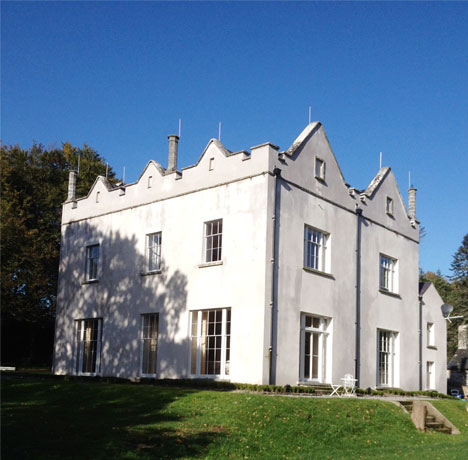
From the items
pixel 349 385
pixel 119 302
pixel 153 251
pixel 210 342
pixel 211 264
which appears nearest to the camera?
pixel 210 342

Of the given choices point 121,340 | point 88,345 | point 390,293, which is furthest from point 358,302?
point 88,345

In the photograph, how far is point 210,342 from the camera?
2347 cm

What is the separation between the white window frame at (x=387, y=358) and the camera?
93.1 feet

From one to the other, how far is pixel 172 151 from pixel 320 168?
6.81 m

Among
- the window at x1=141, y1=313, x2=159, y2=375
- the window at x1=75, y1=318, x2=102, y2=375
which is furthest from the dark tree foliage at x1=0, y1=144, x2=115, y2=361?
the window at x1=141, y1=313, x2=159, y2=375

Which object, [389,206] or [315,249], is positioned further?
[389,206]

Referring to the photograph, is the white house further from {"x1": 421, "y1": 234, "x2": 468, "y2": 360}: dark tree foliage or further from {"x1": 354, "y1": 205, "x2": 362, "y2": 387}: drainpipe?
{"x1": 421, "y1": 234, "x2": 468, "y2": 360}: dark tree foliage

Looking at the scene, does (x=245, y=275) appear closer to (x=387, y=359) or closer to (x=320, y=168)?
(x=320, y=168)

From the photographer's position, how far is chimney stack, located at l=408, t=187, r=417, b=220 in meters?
33.1

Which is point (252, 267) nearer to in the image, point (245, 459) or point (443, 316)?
point (245, 459)

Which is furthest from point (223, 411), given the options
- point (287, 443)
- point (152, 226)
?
point (152, 226)

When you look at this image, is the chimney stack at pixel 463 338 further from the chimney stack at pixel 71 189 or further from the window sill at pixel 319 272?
the chimney stack at pixel 71 189

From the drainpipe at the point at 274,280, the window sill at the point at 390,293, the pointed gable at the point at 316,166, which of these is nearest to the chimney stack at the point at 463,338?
the window sill at the point at 390,293

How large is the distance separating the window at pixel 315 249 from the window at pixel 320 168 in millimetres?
2300
